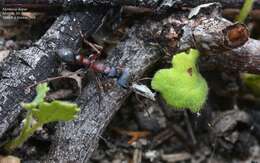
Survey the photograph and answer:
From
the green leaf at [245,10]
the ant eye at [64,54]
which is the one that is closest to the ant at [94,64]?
the ant eye at [64,54]

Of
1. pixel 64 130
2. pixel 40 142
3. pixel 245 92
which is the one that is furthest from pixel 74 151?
pixel 245 92

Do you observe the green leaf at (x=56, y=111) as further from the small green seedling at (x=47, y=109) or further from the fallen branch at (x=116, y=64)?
the fallen branch at (x=116, y=64)

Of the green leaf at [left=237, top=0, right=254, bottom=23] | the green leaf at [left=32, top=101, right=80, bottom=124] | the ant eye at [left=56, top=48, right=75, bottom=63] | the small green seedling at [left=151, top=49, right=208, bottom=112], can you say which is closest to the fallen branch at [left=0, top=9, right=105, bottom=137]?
the ant eye at [left=56, top=48, right=75, bottom=63]

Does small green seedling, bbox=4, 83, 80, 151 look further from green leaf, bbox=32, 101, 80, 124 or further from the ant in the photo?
the ant

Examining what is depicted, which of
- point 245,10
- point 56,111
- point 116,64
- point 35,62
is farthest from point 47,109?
point 245,10

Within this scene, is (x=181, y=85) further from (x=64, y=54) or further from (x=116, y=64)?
(x=64, y=54)

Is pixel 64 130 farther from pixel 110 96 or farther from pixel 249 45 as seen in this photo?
pixel 249 45

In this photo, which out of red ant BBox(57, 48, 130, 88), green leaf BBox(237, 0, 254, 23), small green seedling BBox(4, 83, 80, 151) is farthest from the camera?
green leaf BBox(237, 0, 254, 23)
